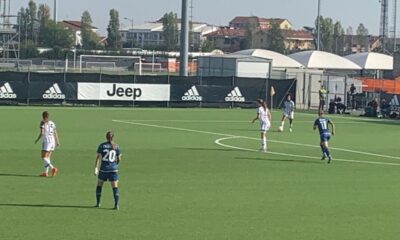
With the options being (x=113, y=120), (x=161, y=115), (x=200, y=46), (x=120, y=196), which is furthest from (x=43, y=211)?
(x=200, y=46)

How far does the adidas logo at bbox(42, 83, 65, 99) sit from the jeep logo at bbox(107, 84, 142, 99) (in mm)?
3412

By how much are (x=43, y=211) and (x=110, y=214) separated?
54.0 inches

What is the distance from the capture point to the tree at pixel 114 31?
173 m

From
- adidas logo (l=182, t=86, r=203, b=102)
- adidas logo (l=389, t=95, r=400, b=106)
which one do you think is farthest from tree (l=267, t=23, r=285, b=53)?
adidas logo (l=389, t=95, r=400, b=106)

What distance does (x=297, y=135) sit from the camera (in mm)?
41906

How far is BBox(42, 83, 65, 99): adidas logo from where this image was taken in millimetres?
61031

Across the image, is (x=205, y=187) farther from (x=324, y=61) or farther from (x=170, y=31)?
(x=170, y=31)

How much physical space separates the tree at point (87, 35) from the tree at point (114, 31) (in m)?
2.95

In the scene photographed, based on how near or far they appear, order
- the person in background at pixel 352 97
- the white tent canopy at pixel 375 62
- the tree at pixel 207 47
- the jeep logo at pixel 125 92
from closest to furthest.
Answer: the jeep logo at pixel 125 92, the person in background at pixel 352 97, the white tent canopy at pixel 375 62, the tree at pixel 207 47

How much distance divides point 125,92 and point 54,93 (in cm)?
494

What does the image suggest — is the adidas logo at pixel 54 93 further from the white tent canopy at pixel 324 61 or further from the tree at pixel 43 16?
the tree at pixel 43 16

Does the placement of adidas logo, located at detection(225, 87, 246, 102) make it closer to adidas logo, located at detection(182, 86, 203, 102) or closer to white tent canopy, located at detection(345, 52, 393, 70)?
adidas logo, located at detection(182, 86, 203, 102)

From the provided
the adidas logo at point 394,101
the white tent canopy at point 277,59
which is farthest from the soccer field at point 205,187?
the white tent canopy at point 277,59

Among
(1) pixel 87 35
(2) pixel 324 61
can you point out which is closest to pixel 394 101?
(2) pixel 324 61
